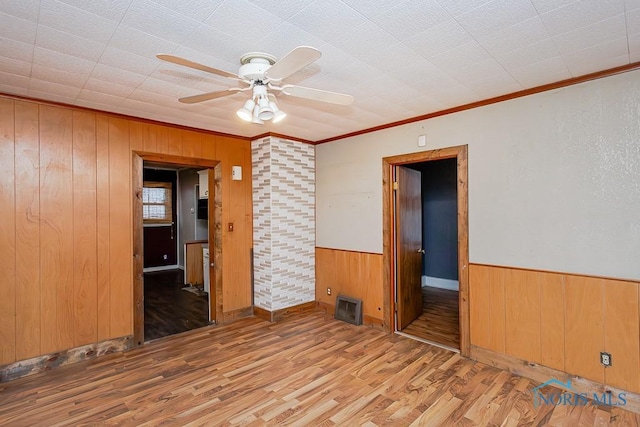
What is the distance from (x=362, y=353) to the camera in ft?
10.8

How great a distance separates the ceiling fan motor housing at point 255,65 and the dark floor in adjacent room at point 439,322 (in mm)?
3305

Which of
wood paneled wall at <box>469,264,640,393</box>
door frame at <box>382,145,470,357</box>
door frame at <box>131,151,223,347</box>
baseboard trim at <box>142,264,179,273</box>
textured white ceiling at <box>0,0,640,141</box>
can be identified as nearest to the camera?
textured white ceiling at <box>0,0,640,141</box>

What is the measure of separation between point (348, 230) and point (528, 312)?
2256 mm

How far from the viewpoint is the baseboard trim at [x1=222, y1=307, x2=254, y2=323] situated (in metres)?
4.23

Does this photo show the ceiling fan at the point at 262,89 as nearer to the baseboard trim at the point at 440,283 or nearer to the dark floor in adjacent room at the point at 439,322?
the dark floor in adjacent room at the point at 439,322

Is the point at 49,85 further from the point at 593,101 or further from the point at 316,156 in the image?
the point at 593,101

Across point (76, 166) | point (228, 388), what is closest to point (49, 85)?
point (76, 166)

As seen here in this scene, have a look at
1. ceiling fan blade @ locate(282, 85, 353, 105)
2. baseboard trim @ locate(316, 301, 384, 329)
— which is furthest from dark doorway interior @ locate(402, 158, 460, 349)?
ceiling fan blade @ locate(282, 85, 353, 105)

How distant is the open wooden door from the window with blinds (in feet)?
20.6

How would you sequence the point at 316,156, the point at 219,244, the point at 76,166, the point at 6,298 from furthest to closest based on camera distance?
the point at 316,156 < the point at 219,244 < the point at 76,166 < the point at 6,298

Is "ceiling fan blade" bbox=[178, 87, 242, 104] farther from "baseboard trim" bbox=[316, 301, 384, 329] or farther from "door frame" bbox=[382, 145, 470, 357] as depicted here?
"baseboard trim" bbox=[316, 301, 384, 329]

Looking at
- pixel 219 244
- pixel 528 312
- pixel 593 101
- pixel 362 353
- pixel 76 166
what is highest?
pixel 593 101

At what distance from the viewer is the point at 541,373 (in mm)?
2705

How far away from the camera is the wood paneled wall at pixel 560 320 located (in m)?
2.35
